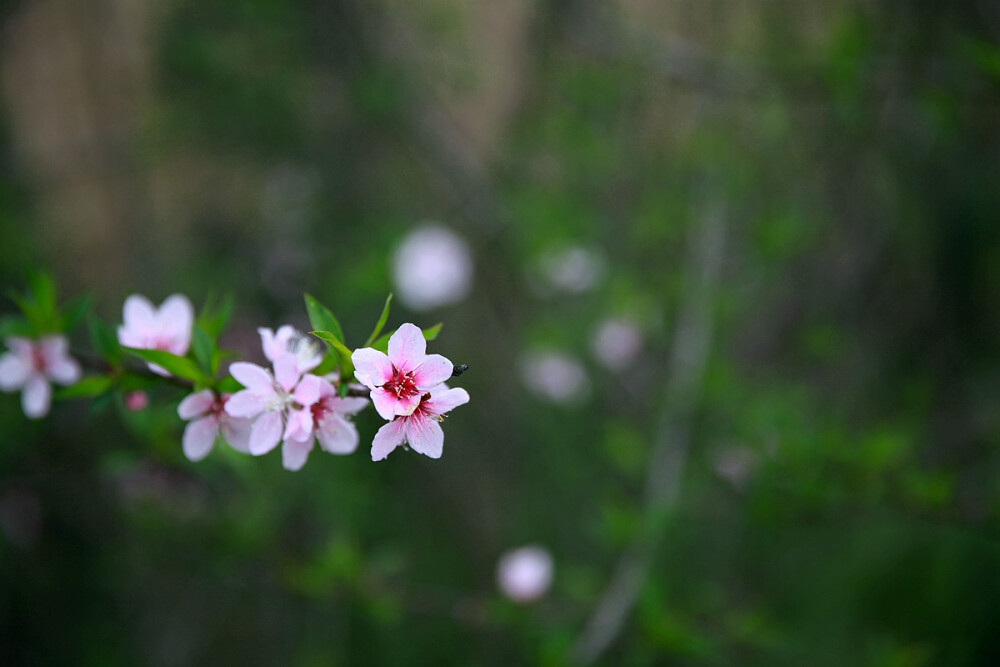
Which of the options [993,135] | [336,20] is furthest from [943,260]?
[336,20]

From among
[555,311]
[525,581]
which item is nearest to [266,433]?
[525,581]

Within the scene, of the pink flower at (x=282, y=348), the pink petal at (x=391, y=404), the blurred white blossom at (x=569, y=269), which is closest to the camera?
the pink petal at (x=391, y=404)

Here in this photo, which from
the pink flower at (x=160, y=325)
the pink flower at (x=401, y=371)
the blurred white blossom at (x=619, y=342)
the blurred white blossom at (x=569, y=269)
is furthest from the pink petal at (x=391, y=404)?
the blurred white blossom at (x=569, y=269)

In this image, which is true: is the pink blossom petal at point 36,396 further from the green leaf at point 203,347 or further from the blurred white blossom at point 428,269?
the blurred white blossom at point 428,269

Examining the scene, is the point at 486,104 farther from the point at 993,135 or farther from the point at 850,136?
the point at 993,135

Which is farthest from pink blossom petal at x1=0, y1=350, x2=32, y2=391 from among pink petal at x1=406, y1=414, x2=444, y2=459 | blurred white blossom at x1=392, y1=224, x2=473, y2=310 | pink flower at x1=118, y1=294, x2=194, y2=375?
blurred white blossom at x1=392, y1=224, x2=473, y2=310

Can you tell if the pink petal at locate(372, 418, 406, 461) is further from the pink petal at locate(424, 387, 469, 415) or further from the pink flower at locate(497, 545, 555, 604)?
the pink flower at locate(497, 545, 555, 604)
